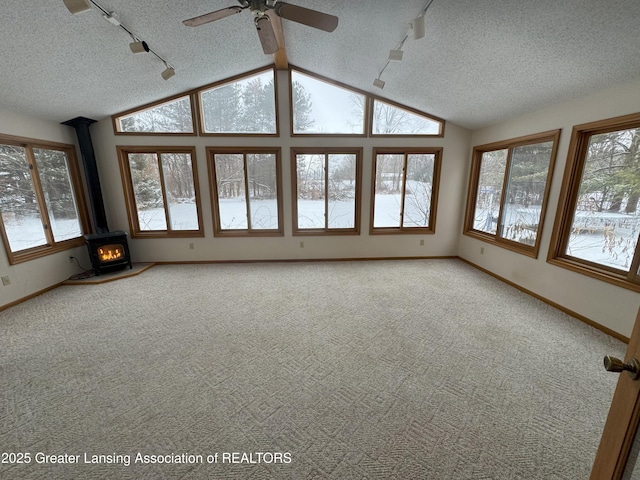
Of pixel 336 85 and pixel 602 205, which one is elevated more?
pixel 336 85

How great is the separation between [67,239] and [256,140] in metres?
3.41

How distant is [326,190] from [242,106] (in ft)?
6.72

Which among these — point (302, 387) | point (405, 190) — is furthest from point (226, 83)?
point (302, 387)

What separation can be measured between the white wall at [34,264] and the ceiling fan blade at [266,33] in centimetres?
359

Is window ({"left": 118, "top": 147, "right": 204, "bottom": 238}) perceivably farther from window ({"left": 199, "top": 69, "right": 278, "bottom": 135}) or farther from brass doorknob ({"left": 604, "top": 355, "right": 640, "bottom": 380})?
brass doorknob ({"left": 604, "top": 355, "right": 640, "bottom": 380})

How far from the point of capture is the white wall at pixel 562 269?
8.04ft

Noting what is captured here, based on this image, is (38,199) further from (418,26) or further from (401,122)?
(401,122)

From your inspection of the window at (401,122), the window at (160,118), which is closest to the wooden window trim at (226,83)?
the window at (160,118)

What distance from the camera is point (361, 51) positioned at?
3.14 meters

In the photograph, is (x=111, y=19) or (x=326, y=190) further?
(x=326, y=190)

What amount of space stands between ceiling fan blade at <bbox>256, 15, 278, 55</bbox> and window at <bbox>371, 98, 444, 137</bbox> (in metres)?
2.70

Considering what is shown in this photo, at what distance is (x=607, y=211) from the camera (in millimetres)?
2672

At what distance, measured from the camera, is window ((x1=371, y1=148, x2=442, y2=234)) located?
4.66 meters

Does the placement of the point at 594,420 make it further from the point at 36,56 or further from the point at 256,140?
the point at 36,56
